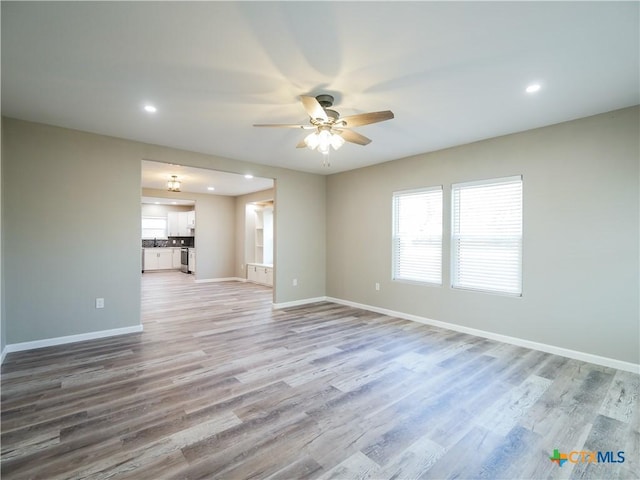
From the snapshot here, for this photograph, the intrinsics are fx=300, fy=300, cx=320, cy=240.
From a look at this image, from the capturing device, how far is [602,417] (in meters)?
2.30

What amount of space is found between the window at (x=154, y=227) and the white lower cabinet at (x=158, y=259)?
0.81 metres

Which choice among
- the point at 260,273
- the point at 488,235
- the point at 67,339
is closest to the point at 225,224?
the point at 260,273

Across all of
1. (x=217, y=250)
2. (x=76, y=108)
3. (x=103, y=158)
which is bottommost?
(x=217, y=250)

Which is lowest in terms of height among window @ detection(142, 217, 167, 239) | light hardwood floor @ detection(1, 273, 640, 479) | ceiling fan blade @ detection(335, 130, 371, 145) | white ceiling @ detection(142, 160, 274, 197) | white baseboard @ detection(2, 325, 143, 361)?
light hardwood floor @ detection(1, 273, 640, 479)

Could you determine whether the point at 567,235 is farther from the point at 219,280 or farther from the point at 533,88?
the point at 219,280

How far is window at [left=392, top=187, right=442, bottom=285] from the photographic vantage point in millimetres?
4773

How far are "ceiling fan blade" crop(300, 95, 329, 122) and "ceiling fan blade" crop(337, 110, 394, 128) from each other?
0.63 feet

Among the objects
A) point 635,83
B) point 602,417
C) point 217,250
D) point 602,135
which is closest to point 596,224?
point 602,135

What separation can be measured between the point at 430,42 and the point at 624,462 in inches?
117

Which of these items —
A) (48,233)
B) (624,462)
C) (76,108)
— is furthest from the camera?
(48,233)

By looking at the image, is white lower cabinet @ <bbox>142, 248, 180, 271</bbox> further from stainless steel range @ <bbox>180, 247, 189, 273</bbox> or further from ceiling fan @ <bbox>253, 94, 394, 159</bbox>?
ceiling fan @ <bbox>253, 94, 394, 159</bbox>

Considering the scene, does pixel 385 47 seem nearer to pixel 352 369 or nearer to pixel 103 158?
pixel 352 369

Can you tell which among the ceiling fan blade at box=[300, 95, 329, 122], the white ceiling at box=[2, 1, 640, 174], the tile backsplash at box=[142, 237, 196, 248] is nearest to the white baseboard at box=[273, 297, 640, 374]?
the white ceiling at box=[2, 1, 640, 174]

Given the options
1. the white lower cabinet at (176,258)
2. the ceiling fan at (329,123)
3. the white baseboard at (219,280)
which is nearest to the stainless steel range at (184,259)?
the white lower cabinet at (176,258)
